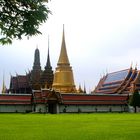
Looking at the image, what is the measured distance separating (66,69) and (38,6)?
78433 millimetres

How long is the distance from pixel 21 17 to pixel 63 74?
253 feet

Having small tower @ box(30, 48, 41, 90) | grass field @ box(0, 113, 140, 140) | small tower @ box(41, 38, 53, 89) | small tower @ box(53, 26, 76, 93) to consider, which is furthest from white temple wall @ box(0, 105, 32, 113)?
grass field @ box(0, 113, 140, 140)

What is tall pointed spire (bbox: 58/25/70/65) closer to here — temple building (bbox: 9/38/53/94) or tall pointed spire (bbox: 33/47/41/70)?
temple building (bbox: 9/38/53/94)

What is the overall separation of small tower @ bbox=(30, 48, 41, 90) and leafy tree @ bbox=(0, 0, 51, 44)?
82102mm

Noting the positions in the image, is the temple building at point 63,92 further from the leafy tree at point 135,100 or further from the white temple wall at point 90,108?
the leafy tree at point 135,100

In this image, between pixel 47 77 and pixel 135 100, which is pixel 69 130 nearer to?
pixel 135 100

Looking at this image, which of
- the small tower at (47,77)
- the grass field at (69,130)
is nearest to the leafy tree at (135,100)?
the small tower at (47,77)

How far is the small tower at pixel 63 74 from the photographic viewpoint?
279ft

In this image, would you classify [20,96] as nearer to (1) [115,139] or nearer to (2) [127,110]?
(2) [127,110]

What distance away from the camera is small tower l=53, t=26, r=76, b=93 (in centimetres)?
8506

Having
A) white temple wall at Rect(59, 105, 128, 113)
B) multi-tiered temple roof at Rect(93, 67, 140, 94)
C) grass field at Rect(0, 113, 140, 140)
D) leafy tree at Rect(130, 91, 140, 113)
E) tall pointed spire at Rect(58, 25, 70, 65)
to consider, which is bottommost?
grass field at Rect(0, 113, 140, 140)

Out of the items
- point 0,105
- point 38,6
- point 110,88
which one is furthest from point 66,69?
point 38,6

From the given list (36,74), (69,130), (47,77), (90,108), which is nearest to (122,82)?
(90,108)

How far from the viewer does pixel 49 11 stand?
9.11 meters
